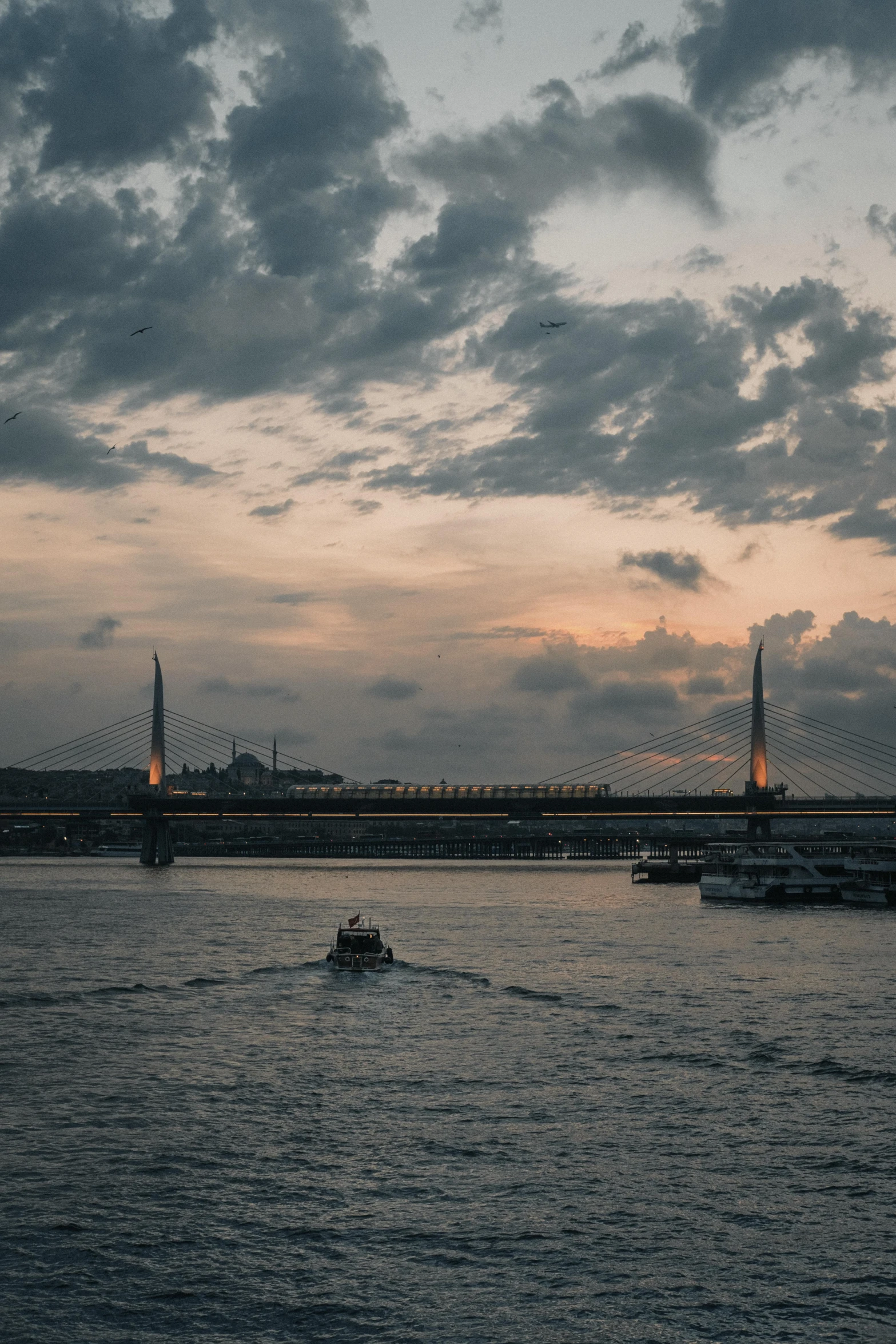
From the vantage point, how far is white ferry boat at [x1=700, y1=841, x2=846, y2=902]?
4446 inches

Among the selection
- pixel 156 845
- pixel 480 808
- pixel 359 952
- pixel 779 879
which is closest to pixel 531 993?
pixel 359 952

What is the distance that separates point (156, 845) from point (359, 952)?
428 feet

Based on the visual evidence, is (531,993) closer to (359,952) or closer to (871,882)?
(359,952)

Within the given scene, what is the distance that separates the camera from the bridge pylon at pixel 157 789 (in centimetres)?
17388

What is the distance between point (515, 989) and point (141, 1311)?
34.0m

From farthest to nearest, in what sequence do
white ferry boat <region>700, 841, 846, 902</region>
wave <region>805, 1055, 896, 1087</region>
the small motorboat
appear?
white ferry boat <region>700, 841, 846, 902</region> → the small motorboat → wave <region>805, 1055, 896, 1087</region>

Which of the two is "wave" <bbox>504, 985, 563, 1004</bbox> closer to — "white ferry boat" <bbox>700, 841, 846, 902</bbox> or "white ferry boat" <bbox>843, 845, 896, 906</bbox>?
"white ferry boat" <bbox>843, 845, 896, 906</bbox>

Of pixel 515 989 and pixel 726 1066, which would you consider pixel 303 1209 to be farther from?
pixel 515 989

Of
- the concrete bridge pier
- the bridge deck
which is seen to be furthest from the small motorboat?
the concrete bridge pier

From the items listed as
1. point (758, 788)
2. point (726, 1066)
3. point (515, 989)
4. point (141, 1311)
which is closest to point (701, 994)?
point (515, 989)

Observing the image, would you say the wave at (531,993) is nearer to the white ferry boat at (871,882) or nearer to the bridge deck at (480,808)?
the white ferry boat at (871,882)

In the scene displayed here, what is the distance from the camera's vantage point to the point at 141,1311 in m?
20.3

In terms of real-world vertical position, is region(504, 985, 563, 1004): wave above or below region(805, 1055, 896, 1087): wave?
below

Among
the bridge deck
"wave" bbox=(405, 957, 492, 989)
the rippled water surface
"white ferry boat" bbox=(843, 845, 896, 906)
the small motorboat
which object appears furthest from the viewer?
the bridge deck
